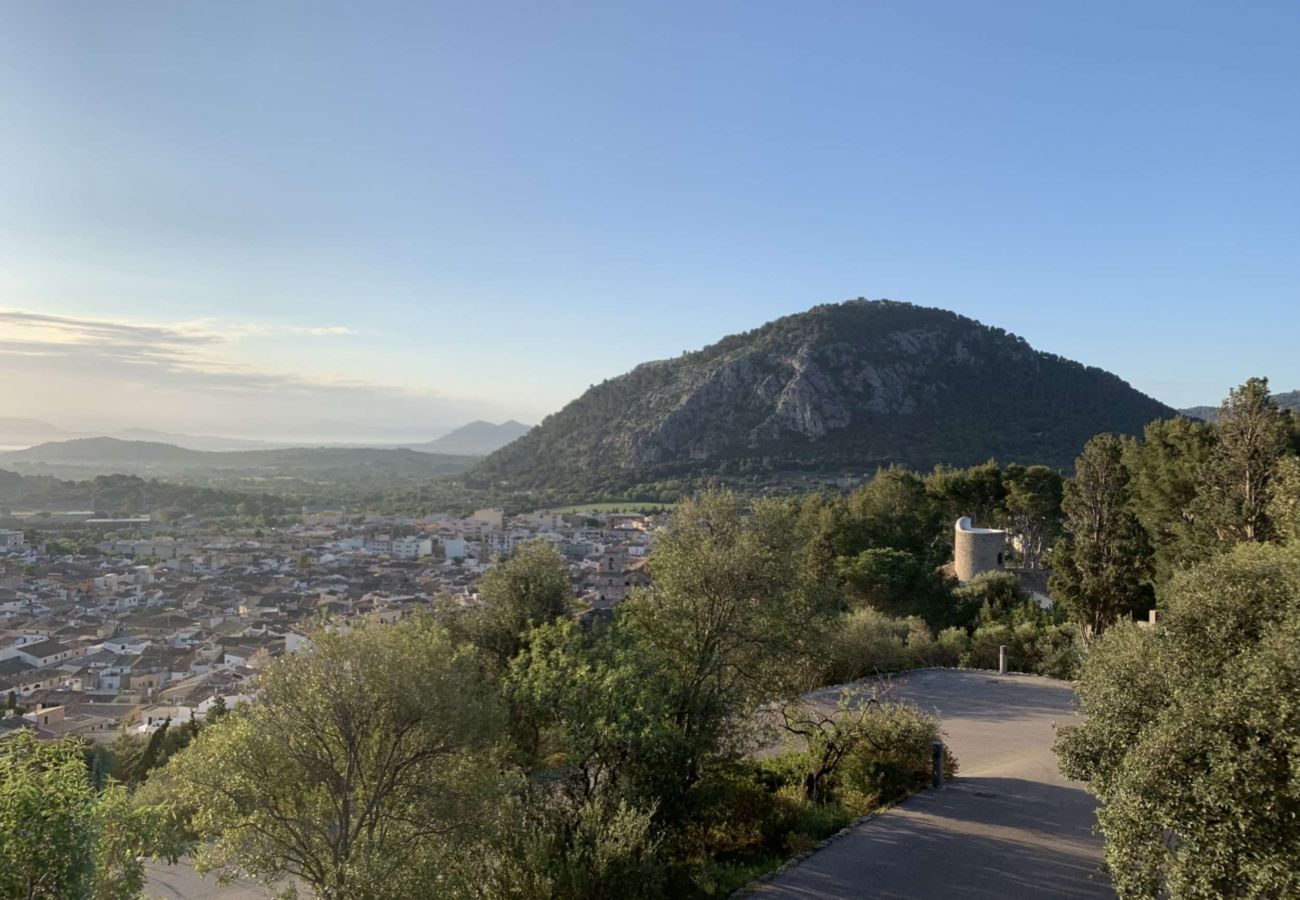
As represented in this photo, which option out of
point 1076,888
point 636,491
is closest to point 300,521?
point 636,491

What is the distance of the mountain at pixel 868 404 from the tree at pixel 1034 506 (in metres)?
32.9

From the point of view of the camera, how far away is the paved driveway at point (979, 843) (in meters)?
8.05

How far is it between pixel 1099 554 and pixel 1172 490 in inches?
183

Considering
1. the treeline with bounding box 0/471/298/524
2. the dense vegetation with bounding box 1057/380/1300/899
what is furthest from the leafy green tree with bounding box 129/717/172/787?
the treeline with bounding box 0/471/298/524

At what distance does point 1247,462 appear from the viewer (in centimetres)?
1627

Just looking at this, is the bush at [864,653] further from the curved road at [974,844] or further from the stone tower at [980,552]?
the stone tower at [980,552]

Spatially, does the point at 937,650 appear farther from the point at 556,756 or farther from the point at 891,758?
the point at 556,756

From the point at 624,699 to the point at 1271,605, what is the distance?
5825 mm

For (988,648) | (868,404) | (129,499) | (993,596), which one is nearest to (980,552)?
(993,596)

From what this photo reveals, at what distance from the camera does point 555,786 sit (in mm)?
8766

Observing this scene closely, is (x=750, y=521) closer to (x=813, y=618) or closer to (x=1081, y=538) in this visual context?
(x=813, y=618)

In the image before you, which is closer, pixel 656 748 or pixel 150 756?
pixel 656 748

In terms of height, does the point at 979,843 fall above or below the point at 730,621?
below

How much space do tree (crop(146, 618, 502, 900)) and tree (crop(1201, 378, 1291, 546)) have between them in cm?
1588
